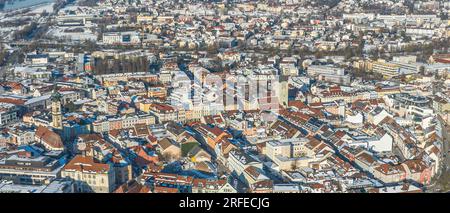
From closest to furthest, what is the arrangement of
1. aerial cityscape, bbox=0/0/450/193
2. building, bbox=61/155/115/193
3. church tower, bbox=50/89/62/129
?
building, bbox=61/155/115/193 → aerial cityscape, bbox=0/0/450/193 → church tower, bbox=50/89/62/129

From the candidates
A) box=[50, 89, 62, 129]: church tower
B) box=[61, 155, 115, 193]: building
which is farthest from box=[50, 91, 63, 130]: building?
box=[61, 155, 115, 193]: building

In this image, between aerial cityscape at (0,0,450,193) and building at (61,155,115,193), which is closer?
A: building at (61,155,115,193)

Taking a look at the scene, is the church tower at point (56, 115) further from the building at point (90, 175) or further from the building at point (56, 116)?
the building at point (90, 175)

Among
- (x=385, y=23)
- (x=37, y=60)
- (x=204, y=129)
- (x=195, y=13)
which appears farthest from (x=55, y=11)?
(x=204, y=129)

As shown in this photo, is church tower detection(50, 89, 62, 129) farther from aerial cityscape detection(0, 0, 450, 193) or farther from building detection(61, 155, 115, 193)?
building detection(61, 155, 115, 193)

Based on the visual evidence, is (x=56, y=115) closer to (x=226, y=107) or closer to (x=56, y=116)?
(x=56, y=116)

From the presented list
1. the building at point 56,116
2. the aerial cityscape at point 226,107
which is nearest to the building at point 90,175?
the aerial cityscape at point 226,107

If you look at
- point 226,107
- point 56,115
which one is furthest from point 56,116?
point 226,107
